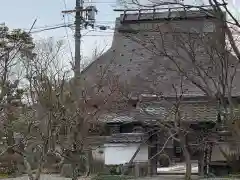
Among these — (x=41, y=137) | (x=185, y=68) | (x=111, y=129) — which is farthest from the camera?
(x=111, y=129)

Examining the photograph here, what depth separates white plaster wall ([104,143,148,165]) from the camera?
22.7 meters

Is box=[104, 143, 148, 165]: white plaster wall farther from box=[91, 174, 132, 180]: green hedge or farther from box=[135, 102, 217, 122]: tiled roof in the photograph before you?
box=[91, 174, 132, 180]: green hedge

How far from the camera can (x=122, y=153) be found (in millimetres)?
23000

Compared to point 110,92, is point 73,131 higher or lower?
lower

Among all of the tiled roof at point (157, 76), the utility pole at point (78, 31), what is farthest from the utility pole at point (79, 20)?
the tiled roof at point (157, 76)

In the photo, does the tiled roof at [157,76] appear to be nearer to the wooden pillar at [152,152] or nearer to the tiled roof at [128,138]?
the tiled roof at [128,138]

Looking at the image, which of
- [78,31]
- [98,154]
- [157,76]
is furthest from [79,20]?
[98,154]

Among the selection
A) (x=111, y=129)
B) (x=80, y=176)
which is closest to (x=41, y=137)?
(x=80, y=176)

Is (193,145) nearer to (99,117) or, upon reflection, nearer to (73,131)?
(99,117)

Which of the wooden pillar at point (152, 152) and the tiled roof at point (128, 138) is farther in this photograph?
the tiled roof at point (128, 138)

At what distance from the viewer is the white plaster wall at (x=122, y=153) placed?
74.5ft

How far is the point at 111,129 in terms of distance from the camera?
1020 inches

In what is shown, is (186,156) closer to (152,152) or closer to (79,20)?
(152,152)

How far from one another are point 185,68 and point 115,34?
41.6ft
